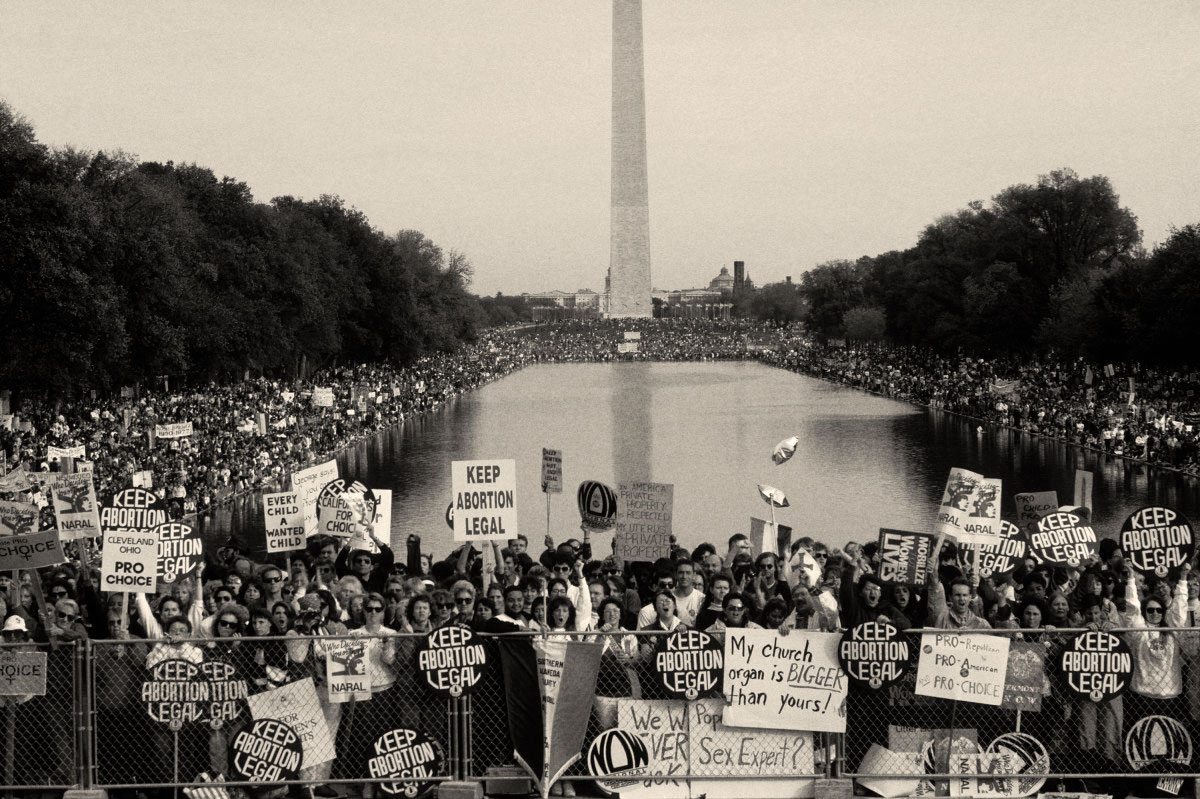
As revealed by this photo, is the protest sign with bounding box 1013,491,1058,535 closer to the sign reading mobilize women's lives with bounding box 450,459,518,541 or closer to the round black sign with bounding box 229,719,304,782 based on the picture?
the sign reading mobilize women's lives with bounding box 450,459,518,541

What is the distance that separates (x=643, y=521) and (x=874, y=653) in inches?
253

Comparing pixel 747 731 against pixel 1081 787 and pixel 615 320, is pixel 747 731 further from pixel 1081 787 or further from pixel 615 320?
pixel 615 320

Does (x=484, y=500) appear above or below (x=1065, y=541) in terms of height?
above

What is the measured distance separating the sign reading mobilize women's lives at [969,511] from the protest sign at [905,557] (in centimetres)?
48

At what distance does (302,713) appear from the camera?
32.8 ft

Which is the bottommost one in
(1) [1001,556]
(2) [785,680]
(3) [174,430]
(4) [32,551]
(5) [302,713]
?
(5) [302,713]

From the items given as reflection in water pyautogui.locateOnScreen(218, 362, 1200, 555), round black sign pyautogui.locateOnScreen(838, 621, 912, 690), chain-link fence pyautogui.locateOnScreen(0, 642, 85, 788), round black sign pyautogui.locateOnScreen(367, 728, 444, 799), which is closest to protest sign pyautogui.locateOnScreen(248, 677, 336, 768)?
round black sign pyautogui.locateOnScreen(367, 728, 444, 799)

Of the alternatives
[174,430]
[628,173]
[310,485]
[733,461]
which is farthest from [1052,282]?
[310,485]

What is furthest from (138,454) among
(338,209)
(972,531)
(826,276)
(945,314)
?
(826,276)

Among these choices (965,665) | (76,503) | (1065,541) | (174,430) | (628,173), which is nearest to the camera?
(965,665)

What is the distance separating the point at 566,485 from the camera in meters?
39.3

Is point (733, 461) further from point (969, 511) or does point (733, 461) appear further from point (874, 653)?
point (874, 653)

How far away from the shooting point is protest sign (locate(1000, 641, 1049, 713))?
977cm

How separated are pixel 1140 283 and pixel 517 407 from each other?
27152 millimetres
